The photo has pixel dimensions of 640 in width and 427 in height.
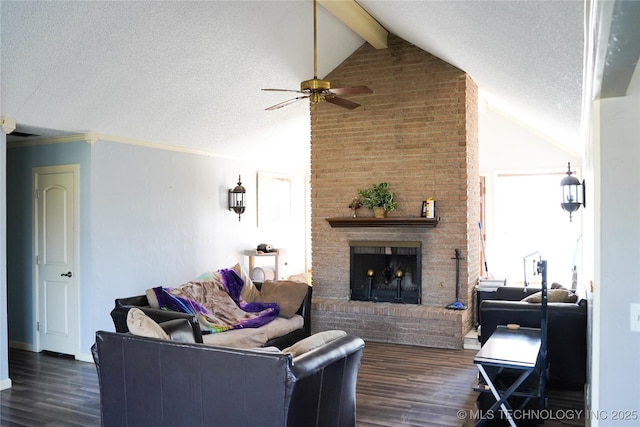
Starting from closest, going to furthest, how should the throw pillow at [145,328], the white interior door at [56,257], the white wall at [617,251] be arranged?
1. the white wall at [617,251]
2. the throw pillow at [145,328]
3. the white interior door at [56,257]

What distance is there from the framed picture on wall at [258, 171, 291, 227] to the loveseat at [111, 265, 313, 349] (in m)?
2.70

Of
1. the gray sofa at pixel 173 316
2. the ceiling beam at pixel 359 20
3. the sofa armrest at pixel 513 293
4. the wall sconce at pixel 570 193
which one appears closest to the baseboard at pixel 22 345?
the gray sofa at pixel 173 316

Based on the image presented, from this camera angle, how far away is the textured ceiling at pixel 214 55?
388cm

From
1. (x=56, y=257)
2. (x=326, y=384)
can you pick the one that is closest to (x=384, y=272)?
(x=56, y=257)

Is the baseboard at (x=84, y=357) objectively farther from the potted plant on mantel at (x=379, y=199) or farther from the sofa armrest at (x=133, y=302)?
the potted plant on mantel at (x=379, y=199)

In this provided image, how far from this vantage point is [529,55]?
3885mm

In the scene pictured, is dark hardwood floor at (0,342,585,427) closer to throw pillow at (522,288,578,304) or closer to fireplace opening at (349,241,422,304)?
throw pillow at (522,288,578,304)

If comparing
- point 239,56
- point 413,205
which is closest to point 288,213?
point 413,205

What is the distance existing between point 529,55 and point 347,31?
3.18m

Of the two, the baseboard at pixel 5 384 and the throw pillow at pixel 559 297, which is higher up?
the throw pillow at pixel 559 297

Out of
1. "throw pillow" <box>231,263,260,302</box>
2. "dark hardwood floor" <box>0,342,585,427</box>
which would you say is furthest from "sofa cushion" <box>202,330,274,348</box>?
"dark hardwood floor" <box>0,342,585,427</box>

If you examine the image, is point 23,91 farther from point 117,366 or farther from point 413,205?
point 413,205

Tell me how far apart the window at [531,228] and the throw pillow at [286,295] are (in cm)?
438

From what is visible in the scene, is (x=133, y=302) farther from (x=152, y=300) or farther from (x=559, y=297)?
(x=559, y=297)
